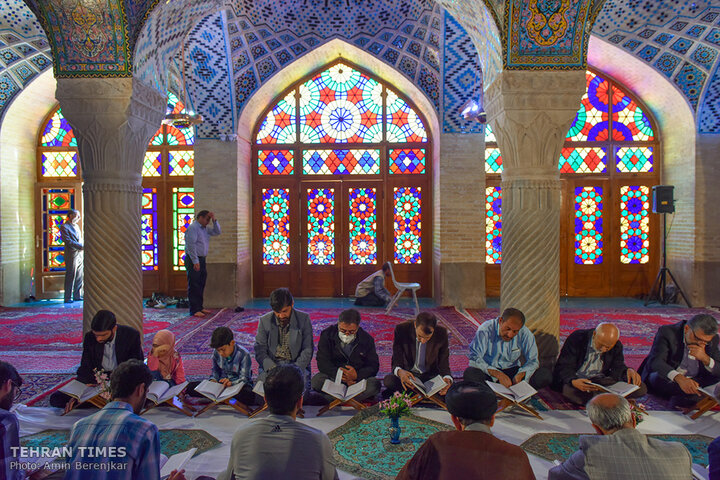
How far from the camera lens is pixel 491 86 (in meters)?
5.80

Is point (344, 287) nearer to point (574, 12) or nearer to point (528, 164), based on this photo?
point (528, 164)

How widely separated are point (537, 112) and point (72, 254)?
8721mm

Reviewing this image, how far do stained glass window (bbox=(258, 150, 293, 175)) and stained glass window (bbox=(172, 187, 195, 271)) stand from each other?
4.71 ft

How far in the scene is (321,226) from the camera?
437 inches

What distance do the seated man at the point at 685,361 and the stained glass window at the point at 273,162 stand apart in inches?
298

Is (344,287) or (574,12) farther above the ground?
(574,12)

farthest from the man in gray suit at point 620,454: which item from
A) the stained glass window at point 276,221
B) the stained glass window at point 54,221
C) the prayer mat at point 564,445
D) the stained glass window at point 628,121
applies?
the stained glass window at point 54,221

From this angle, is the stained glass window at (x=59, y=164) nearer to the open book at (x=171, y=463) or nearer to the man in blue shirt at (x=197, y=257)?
the man in blue shirt at (x=197, y=257)

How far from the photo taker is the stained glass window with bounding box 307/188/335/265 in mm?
11055

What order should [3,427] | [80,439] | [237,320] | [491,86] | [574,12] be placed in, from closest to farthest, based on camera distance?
1. [80,439]
2. [3,427]
3. [574,12]
4. [491,86]
5. [237,320]

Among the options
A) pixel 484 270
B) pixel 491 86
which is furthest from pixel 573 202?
pixel 491 86

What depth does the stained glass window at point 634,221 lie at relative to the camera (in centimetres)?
1091

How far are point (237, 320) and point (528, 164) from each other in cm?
524

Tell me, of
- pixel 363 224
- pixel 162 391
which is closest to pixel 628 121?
pixel 363 224
